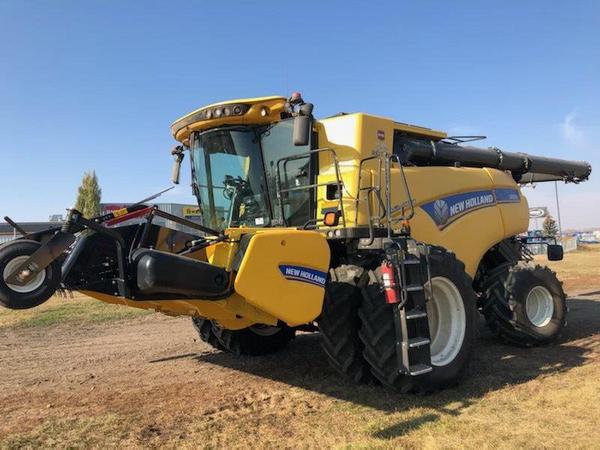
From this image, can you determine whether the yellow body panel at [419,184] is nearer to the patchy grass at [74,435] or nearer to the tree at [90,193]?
the patchy grass at [74,435]

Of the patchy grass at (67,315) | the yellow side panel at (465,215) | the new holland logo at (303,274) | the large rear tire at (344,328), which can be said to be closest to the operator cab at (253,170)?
the large rear tire at (344,328)

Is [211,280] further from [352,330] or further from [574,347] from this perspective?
[574,347]

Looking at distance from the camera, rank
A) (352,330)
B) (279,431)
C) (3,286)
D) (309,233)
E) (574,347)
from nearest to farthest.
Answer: (3,286) < (279,431) < (309,233) < (352,330) < (574,347)

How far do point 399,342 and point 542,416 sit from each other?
49.9 inches

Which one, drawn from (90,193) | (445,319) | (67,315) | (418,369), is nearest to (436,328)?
(445,319)


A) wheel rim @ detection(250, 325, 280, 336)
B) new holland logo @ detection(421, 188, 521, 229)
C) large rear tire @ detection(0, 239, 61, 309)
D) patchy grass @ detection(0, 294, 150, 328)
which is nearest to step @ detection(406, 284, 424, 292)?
new holland logo @ detection(421, 188, 521, 229)

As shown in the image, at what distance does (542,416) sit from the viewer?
448 centimetres

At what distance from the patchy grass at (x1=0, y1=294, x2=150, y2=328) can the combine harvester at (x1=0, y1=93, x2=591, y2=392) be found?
5419 millimetres

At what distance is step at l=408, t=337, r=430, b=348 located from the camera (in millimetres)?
4890

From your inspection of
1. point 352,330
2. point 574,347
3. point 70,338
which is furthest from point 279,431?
point 70,338

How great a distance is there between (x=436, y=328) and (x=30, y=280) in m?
3.84

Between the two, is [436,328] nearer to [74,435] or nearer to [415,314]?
[415,314]

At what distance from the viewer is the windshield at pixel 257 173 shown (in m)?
5.94

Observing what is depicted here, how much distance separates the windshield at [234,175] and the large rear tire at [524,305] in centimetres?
329
